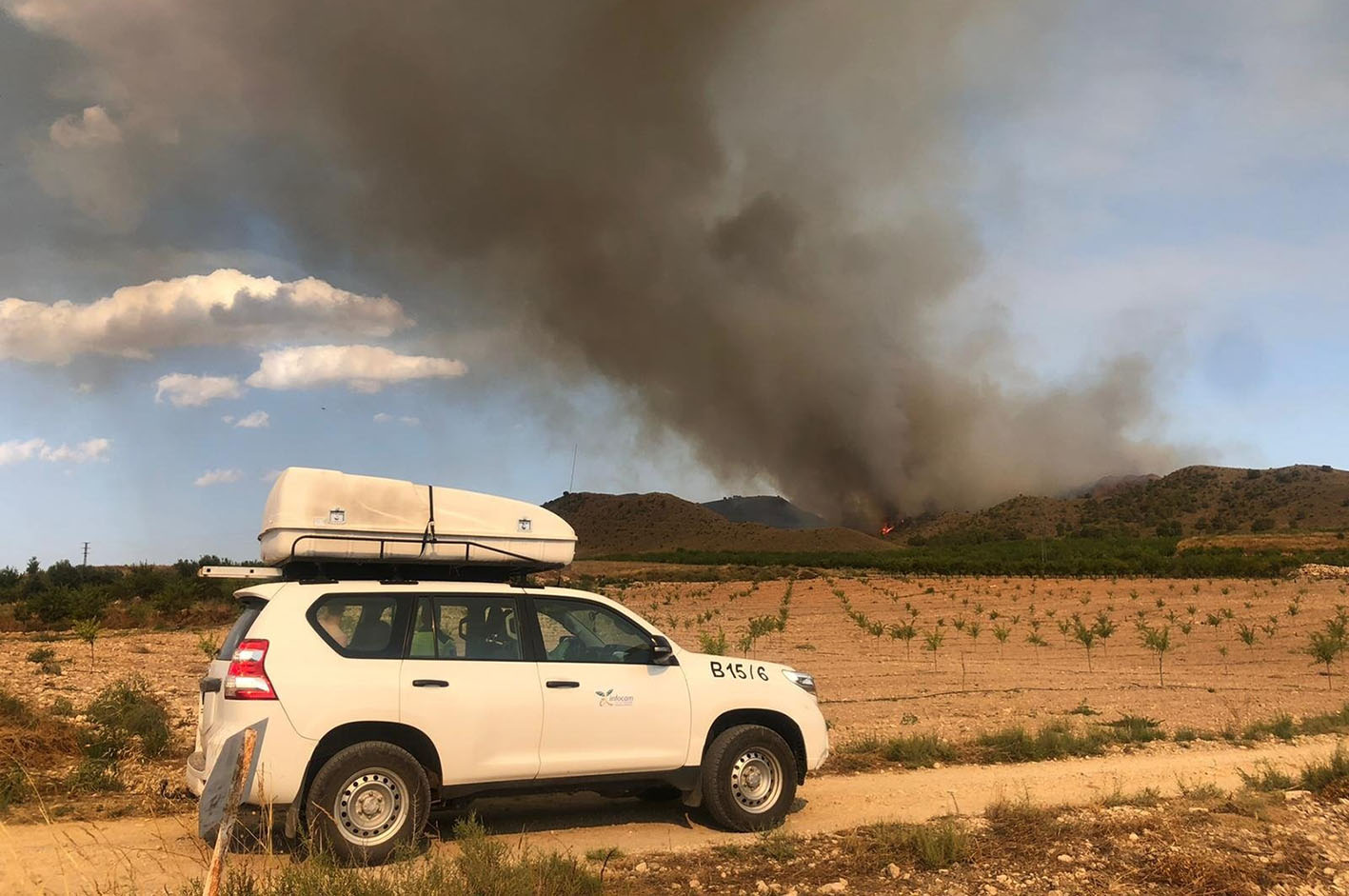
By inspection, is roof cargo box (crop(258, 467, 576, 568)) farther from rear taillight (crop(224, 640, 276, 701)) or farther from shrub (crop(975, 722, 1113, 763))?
shrub (crop(975, 722, 1113, 763))

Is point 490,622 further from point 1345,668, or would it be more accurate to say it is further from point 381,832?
point 1345,668

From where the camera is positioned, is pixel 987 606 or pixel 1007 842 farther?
pixel 987 606

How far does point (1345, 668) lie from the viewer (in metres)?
23.5

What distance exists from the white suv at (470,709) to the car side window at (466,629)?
0.03 feet

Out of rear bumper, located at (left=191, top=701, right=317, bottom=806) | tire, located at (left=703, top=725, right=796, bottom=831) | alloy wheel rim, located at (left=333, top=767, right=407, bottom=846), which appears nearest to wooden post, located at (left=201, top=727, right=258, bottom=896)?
rear bumper, located at (left=191, top=701, right=317, bottom=806)

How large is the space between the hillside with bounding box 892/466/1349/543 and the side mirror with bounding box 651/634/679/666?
121 metres

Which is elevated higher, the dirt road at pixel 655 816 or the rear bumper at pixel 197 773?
the rear bumper at pixel 197 773

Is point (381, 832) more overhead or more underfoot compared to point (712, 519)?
more underfoot

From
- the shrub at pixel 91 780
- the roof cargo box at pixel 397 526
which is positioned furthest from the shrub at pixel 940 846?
the shrub at pixel 91 780

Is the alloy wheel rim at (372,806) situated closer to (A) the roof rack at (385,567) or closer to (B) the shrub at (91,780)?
(A) the roof rack at (385,567)

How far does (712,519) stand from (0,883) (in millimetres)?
159943

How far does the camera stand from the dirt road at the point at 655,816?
6.62m

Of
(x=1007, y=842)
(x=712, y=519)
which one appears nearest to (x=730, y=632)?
(x=1007, y=842)

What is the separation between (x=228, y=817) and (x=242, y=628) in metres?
3.02
